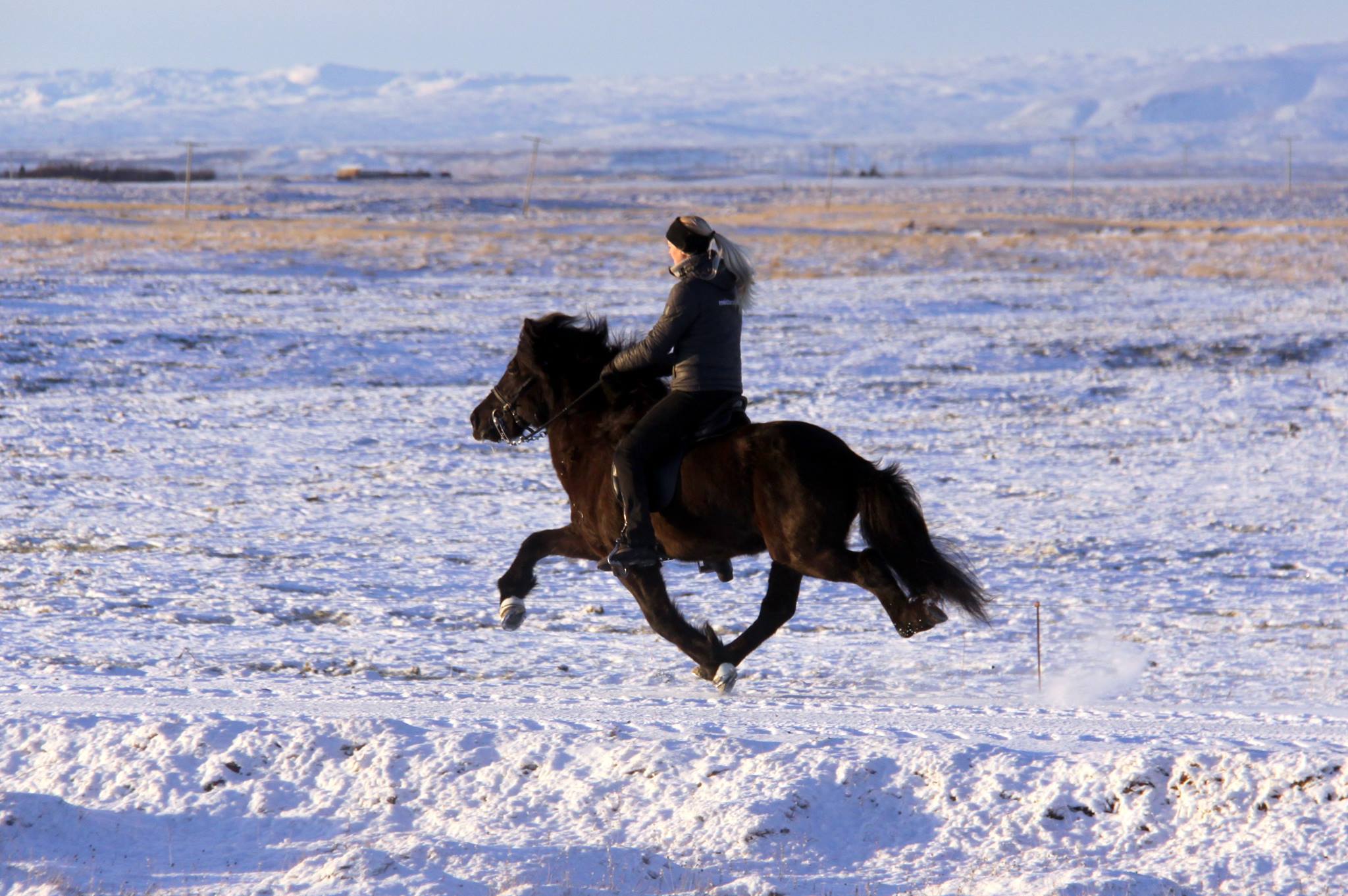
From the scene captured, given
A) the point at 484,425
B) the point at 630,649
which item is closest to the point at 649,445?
the point at 484,425

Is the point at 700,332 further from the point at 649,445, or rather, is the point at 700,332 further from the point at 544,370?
the point at 544,370

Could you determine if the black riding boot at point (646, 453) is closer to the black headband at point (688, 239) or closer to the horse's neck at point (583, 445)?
the horse's neck at point (583, 445)

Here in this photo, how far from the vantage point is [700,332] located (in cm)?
648

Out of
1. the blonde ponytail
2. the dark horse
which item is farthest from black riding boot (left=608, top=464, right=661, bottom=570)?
the blonde ponytail

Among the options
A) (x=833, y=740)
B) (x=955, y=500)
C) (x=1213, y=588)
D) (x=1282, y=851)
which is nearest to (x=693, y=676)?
(x=833, y=740)

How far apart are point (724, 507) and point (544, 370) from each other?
134 centimetres

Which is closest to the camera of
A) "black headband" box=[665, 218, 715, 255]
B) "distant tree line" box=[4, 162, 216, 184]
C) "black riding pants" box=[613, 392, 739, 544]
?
"black headband" box=[665, 218, 715, 255]

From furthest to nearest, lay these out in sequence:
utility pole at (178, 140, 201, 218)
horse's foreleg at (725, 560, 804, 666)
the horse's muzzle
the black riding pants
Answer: utility pole at (178, 140, 201, 218)
the horse's muzzle
horse's foreleg at (725, 560, 804, 666)
the black riding pants

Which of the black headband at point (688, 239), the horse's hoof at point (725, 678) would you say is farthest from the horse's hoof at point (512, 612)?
the black headband at point (688, 239)

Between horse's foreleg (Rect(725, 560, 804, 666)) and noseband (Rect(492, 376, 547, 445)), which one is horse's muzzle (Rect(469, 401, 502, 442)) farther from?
horse's foreleg (Rect(725, 560, 804, 666))

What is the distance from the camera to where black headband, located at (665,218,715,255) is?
20.8 feet

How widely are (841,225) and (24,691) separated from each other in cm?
4843

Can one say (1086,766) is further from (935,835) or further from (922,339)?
(922,339)

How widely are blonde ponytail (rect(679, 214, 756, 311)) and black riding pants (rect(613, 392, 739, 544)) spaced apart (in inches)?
20.1
